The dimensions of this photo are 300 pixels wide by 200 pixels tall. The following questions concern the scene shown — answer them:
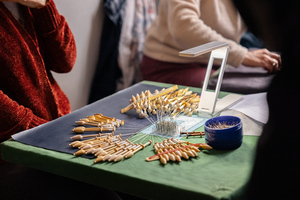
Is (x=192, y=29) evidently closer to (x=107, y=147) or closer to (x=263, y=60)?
(x=263, y=60)

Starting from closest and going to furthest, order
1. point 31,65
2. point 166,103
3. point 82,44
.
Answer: point 166,103
point 31,65
point 82,44

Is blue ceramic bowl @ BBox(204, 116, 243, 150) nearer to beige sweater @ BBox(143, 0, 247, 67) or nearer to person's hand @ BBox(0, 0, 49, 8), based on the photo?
person's hand @ BBox(0, 0, 49, 8)

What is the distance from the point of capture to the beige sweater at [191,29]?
244cm

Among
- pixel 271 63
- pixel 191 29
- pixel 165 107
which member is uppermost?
pixel 191 29

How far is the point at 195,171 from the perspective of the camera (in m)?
1.12

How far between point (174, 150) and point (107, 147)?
0.24 m

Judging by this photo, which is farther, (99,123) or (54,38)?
(54,38)

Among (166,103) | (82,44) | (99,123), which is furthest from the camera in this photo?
(82,44)

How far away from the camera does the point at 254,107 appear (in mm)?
1547

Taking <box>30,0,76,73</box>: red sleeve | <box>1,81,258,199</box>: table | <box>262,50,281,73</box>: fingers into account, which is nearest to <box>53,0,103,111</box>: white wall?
<box>30,0,76,73</box>: red sleeve

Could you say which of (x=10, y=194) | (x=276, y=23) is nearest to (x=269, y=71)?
(x=10, y=194)

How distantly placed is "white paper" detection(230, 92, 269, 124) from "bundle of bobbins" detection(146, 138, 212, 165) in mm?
309

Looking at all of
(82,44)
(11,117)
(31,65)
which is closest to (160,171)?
(11,117)

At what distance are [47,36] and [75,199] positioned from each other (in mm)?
847
